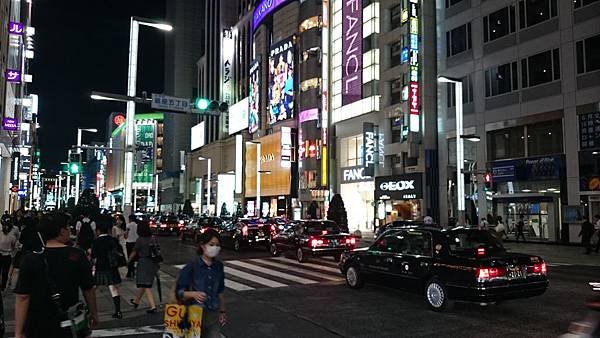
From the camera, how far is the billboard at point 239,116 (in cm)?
7044

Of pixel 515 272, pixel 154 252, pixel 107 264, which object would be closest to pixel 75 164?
pixel 154 252

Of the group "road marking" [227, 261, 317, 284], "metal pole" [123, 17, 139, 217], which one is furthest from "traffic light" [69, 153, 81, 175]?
"road marking" [227, 261, 317, 284]

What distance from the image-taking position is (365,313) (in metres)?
9.77

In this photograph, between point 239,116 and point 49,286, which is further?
point 239,116

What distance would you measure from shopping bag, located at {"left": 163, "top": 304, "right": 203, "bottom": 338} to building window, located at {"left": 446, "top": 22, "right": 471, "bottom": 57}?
32.3m

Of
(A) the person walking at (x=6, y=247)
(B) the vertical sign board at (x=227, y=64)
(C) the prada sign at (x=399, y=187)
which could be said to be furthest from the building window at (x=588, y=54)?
(B) the vertical sign board at (x=227, y=64)

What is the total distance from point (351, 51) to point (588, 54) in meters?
20.9

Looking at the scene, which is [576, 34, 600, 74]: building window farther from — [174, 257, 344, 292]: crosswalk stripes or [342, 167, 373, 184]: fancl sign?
[342, 167, 373, 184]: fancl sign

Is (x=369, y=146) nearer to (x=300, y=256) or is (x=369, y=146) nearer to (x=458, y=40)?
(x=458, y=40)

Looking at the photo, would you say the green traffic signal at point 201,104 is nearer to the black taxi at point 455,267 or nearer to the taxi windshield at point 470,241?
the black taxi at point 455,267

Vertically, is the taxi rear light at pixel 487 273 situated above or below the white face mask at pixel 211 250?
below

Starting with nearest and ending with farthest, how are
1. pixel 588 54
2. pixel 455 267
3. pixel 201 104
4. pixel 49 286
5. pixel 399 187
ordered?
pixel 49 286, pixel 455 267, pixel 201 104, pixel 588 54, pixel 399 187

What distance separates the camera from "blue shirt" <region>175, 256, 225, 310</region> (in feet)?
17.0

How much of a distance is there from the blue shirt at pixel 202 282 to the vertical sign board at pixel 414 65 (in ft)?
101
